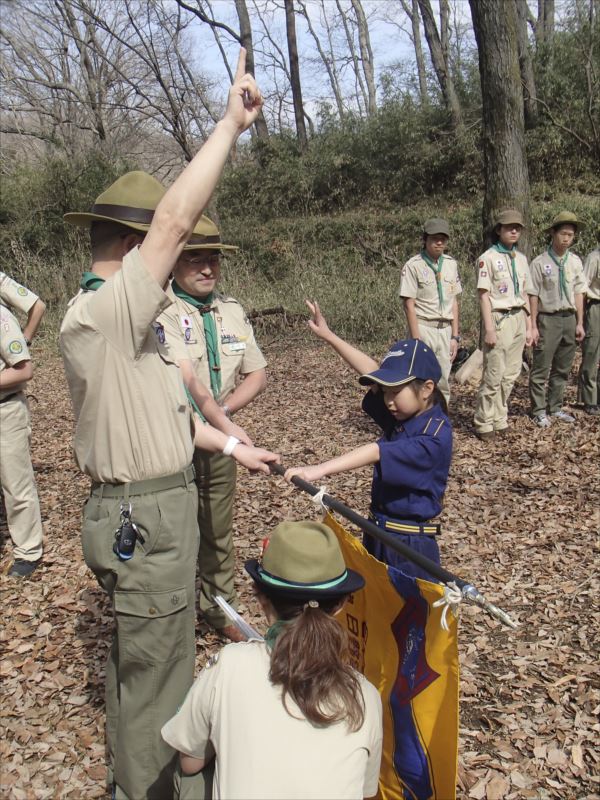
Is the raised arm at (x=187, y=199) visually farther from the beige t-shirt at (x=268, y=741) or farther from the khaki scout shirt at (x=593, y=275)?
the khaki scout shirt at (x=593, y=275)

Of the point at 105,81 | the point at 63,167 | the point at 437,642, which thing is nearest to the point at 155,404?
the point at 437,642

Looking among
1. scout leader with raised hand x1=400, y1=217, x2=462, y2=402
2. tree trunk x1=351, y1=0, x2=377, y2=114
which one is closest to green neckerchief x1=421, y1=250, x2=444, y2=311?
scout leader with raised hand x1=400, y1=217, x2=462, y2=402

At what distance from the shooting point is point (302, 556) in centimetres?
225

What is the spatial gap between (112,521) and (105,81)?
28.6 metres

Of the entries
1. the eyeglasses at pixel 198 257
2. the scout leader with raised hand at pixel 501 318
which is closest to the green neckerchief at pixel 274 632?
the eyeglasses at pixel 198 257

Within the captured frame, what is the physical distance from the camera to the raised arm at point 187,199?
2.18 m

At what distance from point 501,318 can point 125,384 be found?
6134 mm

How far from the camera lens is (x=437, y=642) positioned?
2406 millimetres

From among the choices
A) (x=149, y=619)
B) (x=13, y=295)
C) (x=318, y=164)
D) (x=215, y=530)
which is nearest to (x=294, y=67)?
(x=318, y=164)

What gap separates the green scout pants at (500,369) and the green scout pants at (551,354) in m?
0.59

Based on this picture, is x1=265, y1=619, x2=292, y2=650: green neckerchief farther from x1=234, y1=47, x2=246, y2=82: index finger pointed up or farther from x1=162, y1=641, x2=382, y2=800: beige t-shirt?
x1=234, y1=47, x2=246, y2=82: index finger pointed up

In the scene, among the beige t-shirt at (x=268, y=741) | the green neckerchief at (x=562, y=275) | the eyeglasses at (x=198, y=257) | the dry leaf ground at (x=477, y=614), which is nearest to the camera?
the beige t-shirt at (x=268, y=741)

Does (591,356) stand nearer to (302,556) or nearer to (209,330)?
(209,330)

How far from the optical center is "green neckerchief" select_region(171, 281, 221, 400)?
4.11m
